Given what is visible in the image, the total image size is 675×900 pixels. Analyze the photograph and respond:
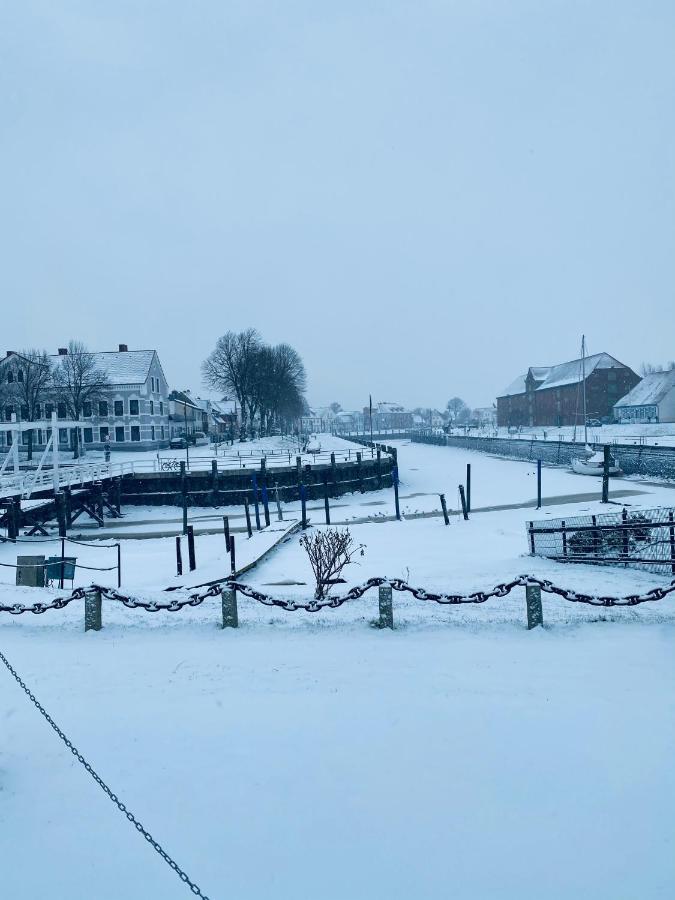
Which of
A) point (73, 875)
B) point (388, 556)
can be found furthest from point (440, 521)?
point (73, 875)

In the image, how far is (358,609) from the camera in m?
8.75

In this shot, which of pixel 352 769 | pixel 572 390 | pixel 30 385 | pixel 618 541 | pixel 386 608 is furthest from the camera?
pixel 572 390

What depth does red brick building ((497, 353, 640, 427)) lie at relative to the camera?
8788 cm

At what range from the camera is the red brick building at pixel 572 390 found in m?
87.9

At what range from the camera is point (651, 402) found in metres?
73.2

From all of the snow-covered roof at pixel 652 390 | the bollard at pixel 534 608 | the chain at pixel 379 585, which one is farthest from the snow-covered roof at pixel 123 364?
the bollard at pixel 534 608

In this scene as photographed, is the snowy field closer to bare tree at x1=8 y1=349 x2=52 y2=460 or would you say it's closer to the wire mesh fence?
the wire mesh fence

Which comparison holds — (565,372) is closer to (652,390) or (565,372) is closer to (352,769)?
(652,390)

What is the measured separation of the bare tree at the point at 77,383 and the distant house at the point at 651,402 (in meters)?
62.5

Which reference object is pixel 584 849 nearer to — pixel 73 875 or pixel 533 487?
pixel 73 875

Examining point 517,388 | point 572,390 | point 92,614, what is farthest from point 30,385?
point 517,388

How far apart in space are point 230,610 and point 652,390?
3067 inches

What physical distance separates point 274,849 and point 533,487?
3498 centimetres

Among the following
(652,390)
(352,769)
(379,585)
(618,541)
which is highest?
(652,390)
